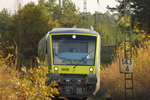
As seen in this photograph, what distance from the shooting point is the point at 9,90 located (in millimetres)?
13570

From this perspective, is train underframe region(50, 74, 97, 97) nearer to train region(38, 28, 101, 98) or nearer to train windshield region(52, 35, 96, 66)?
train region(38, 28, 101, 98)

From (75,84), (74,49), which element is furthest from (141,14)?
(75,84)

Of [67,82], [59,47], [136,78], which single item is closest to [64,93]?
[67,82]

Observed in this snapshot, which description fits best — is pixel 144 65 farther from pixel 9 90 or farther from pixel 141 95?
pixel 9 90

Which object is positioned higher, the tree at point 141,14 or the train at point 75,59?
the tree at point 141,14

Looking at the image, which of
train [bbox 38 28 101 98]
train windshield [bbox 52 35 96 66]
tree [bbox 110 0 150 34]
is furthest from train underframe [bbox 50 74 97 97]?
tree [bbox 110 0 150 34]

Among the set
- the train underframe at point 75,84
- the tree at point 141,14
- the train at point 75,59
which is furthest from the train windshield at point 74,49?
the tree at point 141,14

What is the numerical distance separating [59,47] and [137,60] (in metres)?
3.69

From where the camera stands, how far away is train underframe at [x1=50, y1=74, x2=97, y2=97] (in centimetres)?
1803

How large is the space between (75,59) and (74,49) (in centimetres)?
40

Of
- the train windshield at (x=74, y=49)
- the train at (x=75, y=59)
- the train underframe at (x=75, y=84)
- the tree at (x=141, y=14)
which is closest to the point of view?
the train underframe at (x=75, y=84)

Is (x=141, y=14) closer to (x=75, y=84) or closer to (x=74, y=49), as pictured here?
(x=74, y=49)

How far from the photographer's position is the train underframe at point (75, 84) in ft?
59.2

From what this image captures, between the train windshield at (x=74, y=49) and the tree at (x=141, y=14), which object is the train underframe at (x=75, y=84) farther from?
the tree at (x=141, y=14)
